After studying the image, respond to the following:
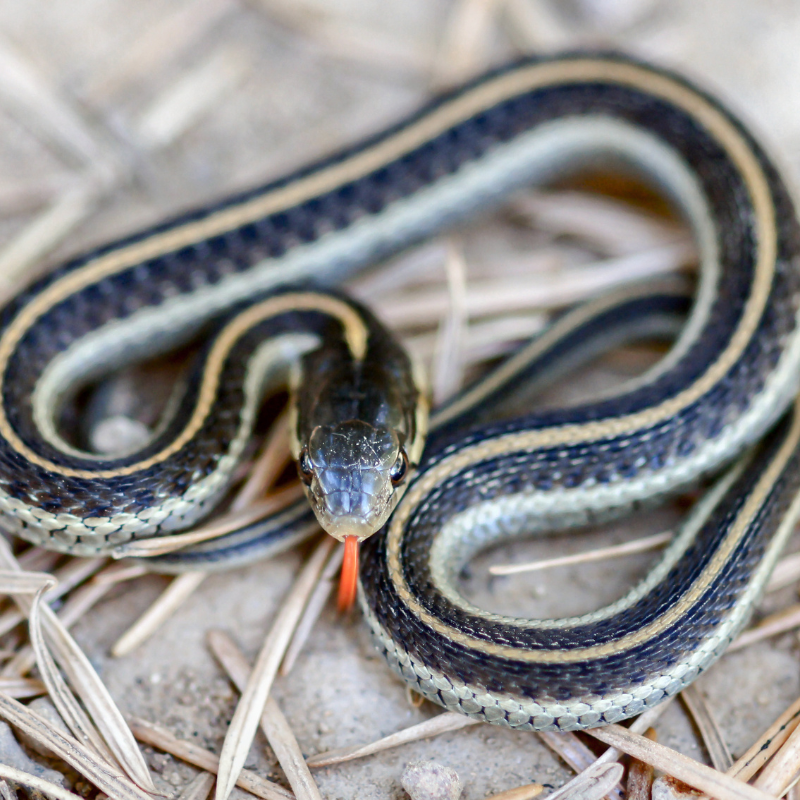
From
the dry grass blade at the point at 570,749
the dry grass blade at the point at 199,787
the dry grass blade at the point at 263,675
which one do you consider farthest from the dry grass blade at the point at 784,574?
the dry grass blade at the point at 199,787

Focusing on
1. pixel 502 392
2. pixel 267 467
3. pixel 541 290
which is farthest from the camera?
pixel 541 290

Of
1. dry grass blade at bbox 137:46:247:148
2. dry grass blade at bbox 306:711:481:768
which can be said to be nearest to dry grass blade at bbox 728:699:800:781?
dry grass blade at bbox 306:711:481:768

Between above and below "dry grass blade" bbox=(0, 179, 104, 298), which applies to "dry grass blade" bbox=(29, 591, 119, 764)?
below

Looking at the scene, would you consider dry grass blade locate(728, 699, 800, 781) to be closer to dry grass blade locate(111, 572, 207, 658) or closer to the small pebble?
the small pebble

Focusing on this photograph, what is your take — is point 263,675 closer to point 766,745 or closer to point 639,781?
point 639,781

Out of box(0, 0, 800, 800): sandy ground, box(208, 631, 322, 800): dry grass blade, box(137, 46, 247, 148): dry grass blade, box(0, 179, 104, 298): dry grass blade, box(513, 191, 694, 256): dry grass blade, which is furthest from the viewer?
box(137, 46, 247, 148): dry grass blade

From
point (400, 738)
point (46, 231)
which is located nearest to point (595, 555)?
point (400, 738)

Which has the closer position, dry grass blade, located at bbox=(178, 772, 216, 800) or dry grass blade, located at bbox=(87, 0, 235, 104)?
dry grass blade, located at bbox=(178, 772, 216, 800)
